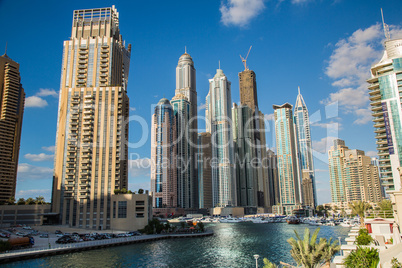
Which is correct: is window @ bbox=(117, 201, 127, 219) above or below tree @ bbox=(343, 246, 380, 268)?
above

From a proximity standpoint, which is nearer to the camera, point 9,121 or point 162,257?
point 162,257

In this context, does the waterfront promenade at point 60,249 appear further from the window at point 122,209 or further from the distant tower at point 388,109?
the distant tower at point 388,109

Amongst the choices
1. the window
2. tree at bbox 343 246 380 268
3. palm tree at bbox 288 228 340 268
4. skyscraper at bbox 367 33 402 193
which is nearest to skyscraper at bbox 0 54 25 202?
the window

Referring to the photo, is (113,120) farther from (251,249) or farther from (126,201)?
(251,249)

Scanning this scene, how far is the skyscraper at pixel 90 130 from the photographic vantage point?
122812 millimetres

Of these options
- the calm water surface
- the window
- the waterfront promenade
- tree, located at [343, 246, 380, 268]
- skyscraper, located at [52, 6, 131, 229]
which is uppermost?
skyscraper, located at [52, 6, 131, 229]

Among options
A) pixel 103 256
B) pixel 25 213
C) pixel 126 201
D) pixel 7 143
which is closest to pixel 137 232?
pixel 126 201

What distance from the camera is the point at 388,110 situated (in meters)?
112

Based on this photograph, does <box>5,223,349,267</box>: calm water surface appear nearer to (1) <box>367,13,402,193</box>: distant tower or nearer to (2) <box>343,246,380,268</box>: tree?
(2) <box>343,246,380,268</box>: tree

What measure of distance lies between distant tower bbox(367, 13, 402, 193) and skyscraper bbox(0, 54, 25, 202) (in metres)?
181

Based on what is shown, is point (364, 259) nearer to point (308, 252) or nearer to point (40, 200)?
point (308, 252)

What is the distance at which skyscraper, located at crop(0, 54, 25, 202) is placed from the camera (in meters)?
170

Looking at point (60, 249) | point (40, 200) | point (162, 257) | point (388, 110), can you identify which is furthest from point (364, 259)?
point (40, 200)

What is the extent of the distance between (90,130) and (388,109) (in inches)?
4543
